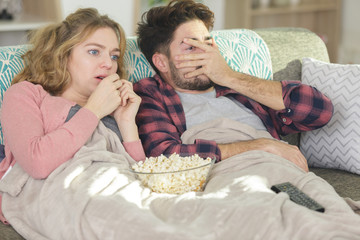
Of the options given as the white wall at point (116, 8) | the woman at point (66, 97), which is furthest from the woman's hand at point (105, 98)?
the white wall at point (116, 8)

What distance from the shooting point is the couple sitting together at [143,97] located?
1.58m

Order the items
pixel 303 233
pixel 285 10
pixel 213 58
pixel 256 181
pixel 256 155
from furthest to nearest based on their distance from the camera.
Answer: pixel 285 10 → pixel 213 58 → pixel 256 155 → pixel 256 181 → pixel 303 233

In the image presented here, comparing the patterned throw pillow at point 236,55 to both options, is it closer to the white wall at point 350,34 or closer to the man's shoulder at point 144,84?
the man's shoulder at point 144,84

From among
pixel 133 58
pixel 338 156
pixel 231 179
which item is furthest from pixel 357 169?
pixel 133 58

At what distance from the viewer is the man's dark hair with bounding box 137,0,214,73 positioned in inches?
80.5

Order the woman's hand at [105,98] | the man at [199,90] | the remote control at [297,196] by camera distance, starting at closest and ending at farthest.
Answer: the remote control at [297,196], the woman's hand at [105,98], the man at [199,90]

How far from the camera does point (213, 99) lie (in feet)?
6.67

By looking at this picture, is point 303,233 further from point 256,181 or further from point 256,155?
point 256,155

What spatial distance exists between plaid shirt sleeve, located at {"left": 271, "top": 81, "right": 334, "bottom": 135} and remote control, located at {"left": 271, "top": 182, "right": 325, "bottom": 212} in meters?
0.53

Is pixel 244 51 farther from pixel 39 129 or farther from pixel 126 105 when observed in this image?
pixel 39 129

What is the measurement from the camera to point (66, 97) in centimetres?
179

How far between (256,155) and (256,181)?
173 millimetres

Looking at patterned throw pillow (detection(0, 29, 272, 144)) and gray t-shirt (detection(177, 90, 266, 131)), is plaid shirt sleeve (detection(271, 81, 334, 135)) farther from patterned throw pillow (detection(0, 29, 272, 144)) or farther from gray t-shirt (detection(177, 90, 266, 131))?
patterned throw pillow (detection(0, 29, 272, 144))

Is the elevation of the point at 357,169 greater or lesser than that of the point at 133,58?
lesser
